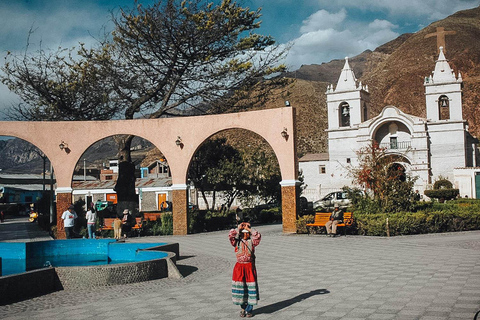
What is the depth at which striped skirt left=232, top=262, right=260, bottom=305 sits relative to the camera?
7.02 m

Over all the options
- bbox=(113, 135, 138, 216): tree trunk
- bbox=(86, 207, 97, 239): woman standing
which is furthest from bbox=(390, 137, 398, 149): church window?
bbox=(86, 207, 97, 239): woman standing

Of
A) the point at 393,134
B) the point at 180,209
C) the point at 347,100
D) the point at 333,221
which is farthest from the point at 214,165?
the point at 393,134

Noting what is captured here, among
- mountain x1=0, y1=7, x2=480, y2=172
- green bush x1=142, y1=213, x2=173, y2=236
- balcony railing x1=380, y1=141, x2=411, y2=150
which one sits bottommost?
green bush x1=142, y1=213, x2=173, y2=236

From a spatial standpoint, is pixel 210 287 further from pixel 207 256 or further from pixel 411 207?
pixel 411 207

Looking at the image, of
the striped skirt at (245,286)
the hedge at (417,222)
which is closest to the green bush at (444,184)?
the hedge at (417,222)

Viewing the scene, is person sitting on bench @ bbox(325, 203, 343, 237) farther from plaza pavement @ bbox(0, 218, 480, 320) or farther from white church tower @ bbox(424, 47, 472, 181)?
white church tower @ bbox(424, 47, 472, 181)

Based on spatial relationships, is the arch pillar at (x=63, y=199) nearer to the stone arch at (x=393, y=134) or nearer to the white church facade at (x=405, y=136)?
the white church facade at (x=405, y=136)

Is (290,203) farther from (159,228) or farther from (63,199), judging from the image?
(63,199)

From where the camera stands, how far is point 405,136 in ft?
148

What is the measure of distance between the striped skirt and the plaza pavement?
0.87 ft

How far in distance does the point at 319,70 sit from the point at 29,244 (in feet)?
450

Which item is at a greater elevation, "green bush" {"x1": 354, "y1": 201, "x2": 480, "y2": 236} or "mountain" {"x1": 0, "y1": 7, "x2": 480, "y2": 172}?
"mountain" {"x1": 0, "y1": 7, "x2": 480, "y2": 172}

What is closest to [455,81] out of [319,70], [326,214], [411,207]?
[411,207]

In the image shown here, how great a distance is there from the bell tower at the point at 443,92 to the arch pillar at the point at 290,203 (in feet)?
99.0
